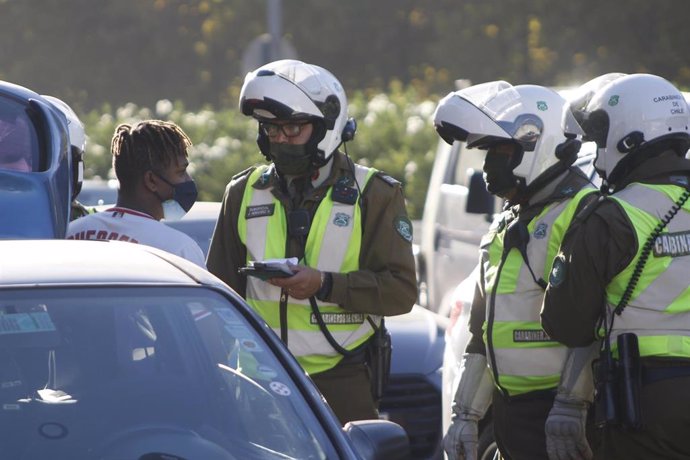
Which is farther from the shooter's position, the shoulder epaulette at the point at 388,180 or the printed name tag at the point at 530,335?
the shoulder epaulette at the point at 388,180

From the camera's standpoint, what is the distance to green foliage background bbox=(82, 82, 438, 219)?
2066 cm

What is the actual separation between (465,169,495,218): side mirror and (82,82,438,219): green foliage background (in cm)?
1030

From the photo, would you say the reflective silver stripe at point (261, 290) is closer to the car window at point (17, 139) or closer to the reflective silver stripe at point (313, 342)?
the reflective silver stripe at point (313, 342)

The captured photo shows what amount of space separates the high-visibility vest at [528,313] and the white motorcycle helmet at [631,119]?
263 mm

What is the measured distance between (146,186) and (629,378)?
6.44 feet

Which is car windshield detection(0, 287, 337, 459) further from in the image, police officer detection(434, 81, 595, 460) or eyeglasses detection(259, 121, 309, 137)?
eyeglasses detection(259, 121, 309, 137)

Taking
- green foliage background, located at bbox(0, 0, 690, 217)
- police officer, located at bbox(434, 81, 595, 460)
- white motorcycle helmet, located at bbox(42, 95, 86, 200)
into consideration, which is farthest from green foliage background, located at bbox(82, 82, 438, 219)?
green foliage background, located at bbox(0, 0, 690, 217)

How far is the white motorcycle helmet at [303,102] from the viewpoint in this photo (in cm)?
556

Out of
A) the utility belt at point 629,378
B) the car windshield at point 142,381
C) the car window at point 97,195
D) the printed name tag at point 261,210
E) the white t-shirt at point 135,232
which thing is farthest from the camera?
the car window at point 97,195

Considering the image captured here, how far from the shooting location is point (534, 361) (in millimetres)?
5086

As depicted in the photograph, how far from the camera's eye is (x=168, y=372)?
415 cm

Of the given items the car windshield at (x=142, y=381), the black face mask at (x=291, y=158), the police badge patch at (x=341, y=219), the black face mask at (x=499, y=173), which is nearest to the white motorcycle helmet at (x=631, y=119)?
the black face mask at (x=499, y=173)

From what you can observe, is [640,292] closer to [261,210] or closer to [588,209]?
[588,209]

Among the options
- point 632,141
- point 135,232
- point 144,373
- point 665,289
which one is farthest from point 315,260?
point 144,373
